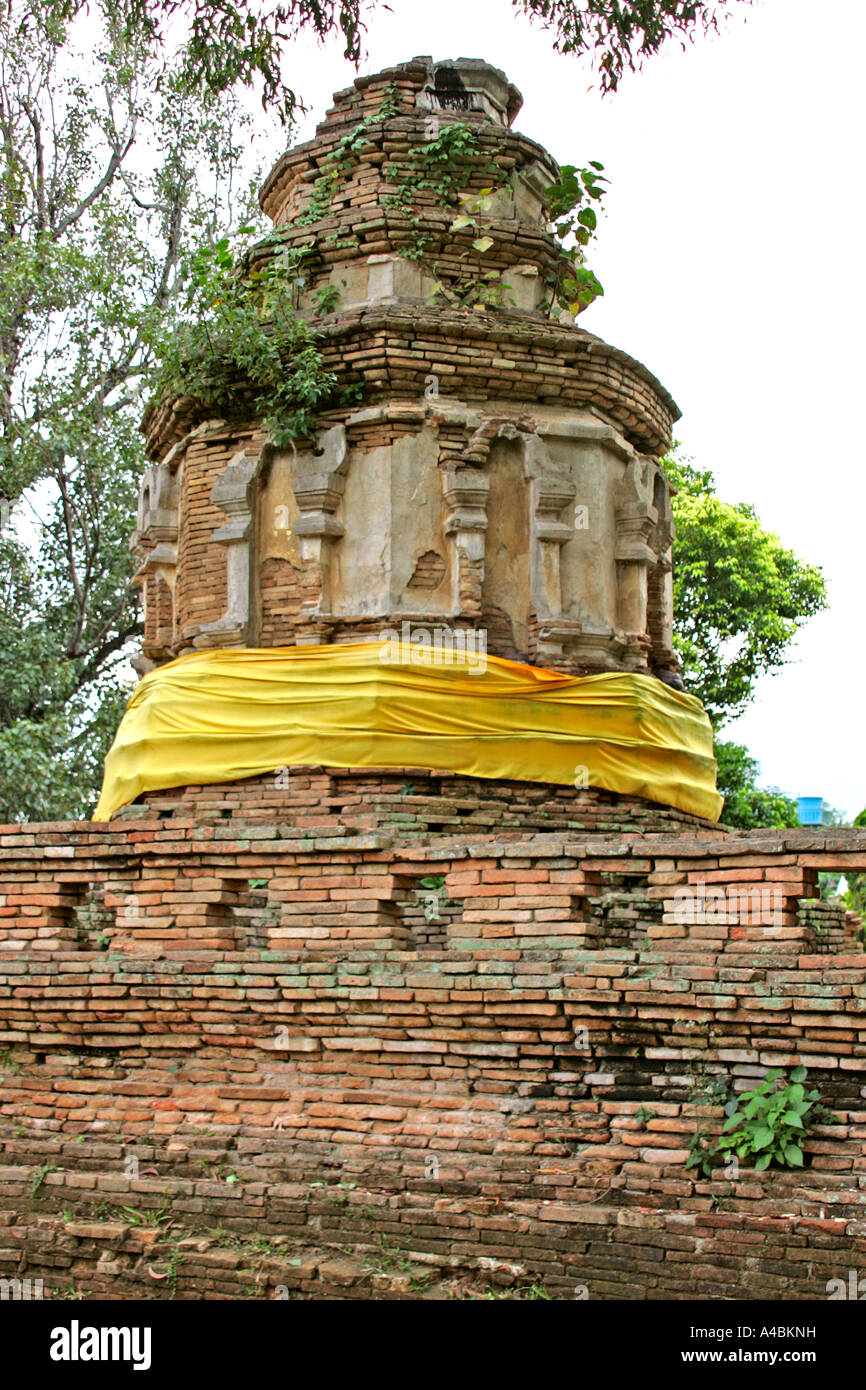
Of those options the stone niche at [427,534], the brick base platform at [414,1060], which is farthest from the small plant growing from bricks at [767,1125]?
the stone niche at [427,534]

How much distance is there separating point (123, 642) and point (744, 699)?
354 inches

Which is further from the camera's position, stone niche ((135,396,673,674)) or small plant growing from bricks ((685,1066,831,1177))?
stone niche ((135,396,673,674))

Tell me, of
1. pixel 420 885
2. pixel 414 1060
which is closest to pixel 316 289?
pixel 420 885

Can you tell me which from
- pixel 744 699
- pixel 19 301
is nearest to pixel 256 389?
pixel 19 301

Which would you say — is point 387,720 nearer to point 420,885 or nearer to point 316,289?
point 420,885

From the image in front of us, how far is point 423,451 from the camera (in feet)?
32.0

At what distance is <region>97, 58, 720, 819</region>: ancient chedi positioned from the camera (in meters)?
9.42

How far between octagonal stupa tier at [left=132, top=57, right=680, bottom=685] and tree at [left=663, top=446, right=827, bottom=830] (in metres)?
10.6

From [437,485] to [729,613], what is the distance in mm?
12346

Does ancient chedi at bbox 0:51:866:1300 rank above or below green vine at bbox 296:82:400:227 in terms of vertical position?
below

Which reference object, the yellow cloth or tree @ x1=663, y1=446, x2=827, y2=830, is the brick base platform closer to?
the yellow cloth

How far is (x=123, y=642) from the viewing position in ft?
65.9

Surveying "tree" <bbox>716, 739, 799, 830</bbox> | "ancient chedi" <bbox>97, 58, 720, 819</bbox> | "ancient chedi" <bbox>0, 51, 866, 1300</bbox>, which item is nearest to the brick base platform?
"ancient chedi" <bbox>0, 51, 866, 1300</bbox>

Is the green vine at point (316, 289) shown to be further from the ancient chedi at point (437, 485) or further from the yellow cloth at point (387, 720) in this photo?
the yellow cloth at point (387, 720)
